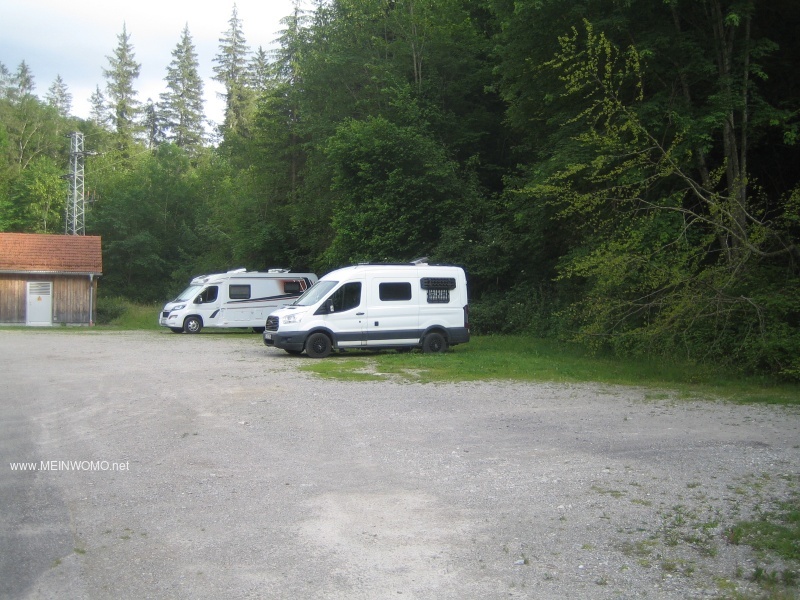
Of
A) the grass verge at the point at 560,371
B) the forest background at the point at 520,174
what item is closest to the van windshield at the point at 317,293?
the grass verge at the point at 560,371

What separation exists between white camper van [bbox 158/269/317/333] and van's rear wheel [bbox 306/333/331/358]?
422 inches

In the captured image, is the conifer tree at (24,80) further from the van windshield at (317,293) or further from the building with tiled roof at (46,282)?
the van windshield at (317,293)

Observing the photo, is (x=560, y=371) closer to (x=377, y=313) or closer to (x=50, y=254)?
(x=377, y=313)

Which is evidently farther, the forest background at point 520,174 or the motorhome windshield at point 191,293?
the motorhome windshield at point 191,293

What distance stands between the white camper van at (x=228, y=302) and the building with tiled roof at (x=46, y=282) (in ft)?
32.9

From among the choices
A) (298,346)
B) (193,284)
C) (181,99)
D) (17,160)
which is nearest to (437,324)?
(298,346)

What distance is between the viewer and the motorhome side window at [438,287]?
806 inches

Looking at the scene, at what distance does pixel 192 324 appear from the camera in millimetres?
30016

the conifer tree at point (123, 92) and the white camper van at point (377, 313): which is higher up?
the conifer tree at point (123, 92)

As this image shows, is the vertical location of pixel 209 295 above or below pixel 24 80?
below

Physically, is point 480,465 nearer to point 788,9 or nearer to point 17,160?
point 788,9

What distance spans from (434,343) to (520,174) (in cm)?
1383

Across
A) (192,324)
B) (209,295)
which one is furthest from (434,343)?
(192,324)

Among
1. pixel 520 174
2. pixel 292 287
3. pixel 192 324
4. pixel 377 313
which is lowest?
pixel 192 324
